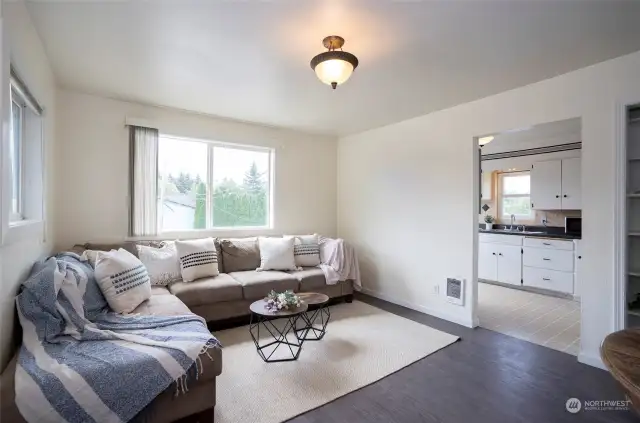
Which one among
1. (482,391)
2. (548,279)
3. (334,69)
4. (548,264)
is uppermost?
(334,69)

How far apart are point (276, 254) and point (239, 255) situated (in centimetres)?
46

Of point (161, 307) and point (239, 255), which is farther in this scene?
point (239, 255)

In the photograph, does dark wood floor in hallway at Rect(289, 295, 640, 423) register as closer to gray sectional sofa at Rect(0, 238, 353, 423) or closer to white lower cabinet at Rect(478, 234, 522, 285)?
gray sectional sofa at Rect(0, 238, 353, 423)

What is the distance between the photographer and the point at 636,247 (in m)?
2.51

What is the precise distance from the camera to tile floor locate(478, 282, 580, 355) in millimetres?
3092

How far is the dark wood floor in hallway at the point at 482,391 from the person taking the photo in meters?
1.92

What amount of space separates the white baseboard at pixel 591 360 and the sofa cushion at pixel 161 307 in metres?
3.30

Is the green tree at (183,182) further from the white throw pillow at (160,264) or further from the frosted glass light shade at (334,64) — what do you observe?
the frosted glass light shade at (334,64)

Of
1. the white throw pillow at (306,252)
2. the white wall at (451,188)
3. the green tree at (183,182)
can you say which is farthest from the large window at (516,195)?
the green tree at (183,182)

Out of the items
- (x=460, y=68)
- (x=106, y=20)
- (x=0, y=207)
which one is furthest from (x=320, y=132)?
(x=0, y=207)

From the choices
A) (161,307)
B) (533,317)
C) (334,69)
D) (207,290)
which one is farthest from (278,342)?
(533,317)

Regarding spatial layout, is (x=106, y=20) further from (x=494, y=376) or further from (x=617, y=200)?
(x=617, y=200)

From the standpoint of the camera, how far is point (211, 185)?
4191mm

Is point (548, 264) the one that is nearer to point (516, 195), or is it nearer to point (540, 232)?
point (540, 232)
